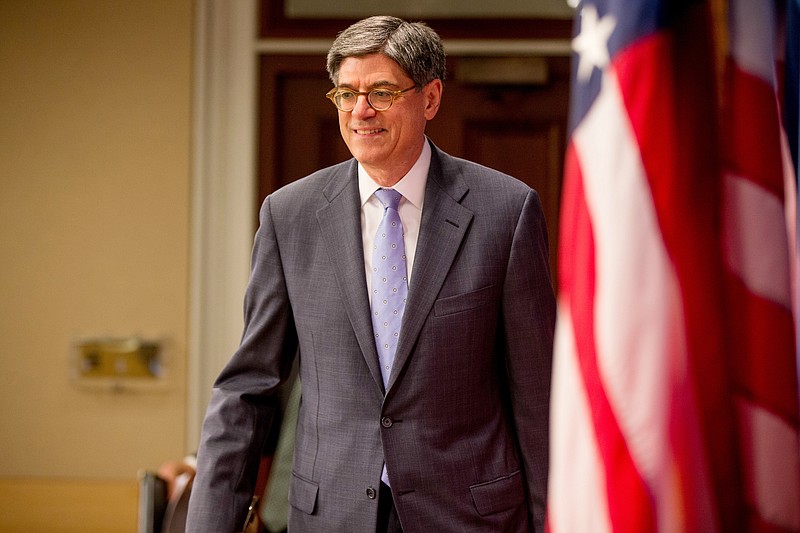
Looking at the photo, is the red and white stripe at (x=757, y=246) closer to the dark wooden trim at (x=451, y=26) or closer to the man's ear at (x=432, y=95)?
the man's ear at (x=432, y=95)

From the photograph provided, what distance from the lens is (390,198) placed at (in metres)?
1.55

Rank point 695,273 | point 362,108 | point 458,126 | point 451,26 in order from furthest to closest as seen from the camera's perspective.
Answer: point 458,126, point 451,26, point 362,108, point 695,273

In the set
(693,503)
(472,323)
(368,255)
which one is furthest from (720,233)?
(368,255)

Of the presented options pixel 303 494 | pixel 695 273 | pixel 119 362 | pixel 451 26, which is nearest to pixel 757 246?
pixel 695 273

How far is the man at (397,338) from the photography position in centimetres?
146

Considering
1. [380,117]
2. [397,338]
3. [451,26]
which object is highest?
[451,26]

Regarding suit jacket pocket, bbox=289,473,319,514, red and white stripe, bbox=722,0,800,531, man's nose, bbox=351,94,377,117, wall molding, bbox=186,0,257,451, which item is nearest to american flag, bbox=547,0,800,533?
red and white stripe, bbox=722,0,800,531

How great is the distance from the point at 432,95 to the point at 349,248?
0.28 m

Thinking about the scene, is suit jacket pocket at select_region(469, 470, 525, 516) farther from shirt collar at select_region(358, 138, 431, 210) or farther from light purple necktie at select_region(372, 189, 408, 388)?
shirt collar at select_region(358, 138, 431, 210)

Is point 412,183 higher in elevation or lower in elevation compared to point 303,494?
higher

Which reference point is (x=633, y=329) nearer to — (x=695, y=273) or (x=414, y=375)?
(x=695, y=273)

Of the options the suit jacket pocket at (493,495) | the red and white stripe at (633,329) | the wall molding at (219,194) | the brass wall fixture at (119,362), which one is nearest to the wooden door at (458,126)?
the wall molding at (219,194)

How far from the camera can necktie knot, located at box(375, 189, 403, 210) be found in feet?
5.07

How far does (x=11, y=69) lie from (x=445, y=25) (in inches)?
63.9
